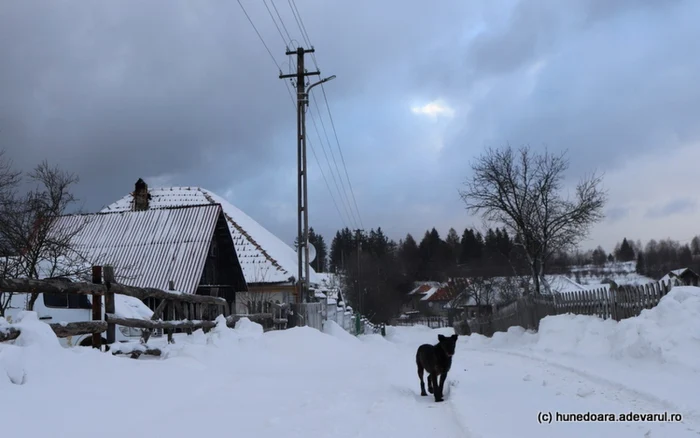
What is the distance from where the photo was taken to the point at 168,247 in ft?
87.6

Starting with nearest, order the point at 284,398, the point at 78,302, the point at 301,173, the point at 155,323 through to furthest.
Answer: the point at 284,398 < the point at 155,323 < the point at 78,302 < the point at 301,173

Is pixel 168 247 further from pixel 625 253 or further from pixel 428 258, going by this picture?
pixel 625 253

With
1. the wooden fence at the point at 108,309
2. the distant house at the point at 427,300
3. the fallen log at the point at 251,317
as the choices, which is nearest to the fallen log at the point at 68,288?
the wooden fence at the point at 108,309

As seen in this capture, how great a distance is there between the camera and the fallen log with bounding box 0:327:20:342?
5.23 meters

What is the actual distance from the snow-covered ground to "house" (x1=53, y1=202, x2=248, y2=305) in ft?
45.3

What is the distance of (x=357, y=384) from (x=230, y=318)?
4.50 metres

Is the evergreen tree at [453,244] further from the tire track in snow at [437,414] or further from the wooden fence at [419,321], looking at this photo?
the tire track in snow at [437,414]

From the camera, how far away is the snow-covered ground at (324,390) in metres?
5.08

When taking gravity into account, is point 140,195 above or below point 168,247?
above

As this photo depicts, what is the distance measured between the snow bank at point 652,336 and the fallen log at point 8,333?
30.1ft

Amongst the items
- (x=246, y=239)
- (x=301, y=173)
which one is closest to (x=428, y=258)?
(x=246, y=239)

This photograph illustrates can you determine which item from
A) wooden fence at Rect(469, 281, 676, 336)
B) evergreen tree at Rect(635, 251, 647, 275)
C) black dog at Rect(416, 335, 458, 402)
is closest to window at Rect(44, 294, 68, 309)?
black dog at Rect(416, 335, 458, 402)

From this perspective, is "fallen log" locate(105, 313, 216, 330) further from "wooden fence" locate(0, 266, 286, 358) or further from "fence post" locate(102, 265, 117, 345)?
"fence post" locate(102, 265, 117, 345)

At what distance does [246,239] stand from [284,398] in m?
32.8
